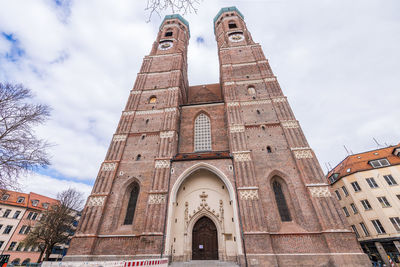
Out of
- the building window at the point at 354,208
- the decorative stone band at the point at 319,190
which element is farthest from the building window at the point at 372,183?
the decorative stone band at the point at 319,190

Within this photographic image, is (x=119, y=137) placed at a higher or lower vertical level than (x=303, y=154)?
higher

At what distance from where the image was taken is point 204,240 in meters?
12.5

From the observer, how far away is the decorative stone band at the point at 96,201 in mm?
12633

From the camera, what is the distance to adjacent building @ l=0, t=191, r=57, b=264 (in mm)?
24909

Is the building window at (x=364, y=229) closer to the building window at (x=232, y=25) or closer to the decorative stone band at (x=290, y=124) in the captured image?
the decorative stone band at (x=290, y=124)

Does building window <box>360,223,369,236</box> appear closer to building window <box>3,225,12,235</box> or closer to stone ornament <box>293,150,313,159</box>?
stone ornament <box>293,150,313,159</box>

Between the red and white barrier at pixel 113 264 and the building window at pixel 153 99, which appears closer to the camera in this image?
the red and white barrier at pixel 113 264

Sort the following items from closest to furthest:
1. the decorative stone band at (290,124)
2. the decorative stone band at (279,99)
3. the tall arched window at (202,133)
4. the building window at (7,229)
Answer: the decorative stone band at (290,124) < the decorative stone band at (279,99) < the tall arched window at (202,133) < the building window at (7,229)

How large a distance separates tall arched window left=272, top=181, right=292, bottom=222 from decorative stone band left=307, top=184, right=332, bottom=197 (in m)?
1.83

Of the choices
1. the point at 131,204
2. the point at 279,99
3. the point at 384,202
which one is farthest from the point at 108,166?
the point at 384,202

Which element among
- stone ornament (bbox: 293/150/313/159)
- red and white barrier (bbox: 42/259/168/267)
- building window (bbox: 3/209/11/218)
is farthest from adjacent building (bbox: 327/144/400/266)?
building window (bbox: 3/209/11/218)

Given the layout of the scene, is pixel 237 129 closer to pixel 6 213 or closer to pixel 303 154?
pixel 303 154

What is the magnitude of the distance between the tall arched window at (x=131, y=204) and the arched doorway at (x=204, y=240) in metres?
4.64

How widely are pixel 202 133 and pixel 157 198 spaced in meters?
7.92
